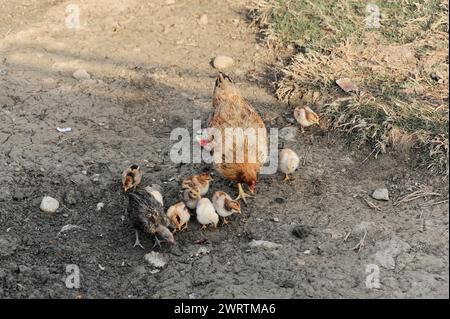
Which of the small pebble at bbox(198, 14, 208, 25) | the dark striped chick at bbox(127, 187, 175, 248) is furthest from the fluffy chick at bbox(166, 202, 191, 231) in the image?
the small pebble at bbox(198, 14, 208, 25)

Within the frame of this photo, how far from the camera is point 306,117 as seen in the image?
6449mm

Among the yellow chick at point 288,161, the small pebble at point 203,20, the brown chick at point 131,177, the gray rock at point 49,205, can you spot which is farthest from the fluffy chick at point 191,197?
the small pebble at point 203,20

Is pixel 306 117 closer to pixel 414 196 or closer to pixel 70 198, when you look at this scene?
pixel 414 196

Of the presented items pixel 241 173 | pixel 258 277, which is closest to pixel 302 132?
pixel 241 173

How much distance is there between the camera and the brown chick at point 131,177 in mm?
5773

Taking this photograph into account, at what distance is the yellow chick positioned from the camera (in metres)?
5.93

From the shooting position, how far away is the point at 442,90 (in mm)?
6672

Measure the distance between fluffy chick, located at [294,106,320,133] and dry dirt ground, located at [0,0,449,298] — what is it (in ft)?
0.61

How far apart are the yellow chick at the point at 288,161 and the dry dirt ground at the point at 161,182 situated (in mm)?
149

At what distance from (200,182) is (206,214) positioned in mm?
404

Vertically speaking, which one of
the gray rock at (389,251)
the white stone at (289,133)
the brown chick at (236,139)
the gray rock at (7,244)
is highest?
the brown chick at (236,139)

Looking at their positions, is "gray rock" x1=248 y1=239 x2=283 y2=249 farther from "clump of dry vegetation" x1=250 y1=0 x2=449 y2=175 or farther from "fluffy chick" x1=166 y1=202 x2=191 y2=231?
"clump of dry vegetation" x1=250 y1=0 x2=449 y2=175

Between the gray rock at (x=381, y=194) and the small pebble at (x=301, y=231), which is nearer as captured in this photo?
the small pebble at (x=301, y=231)

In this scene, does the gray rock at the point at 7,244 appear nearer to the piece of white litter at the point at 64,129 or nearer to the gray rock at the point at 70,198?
the gray rock at the point at 70,198
